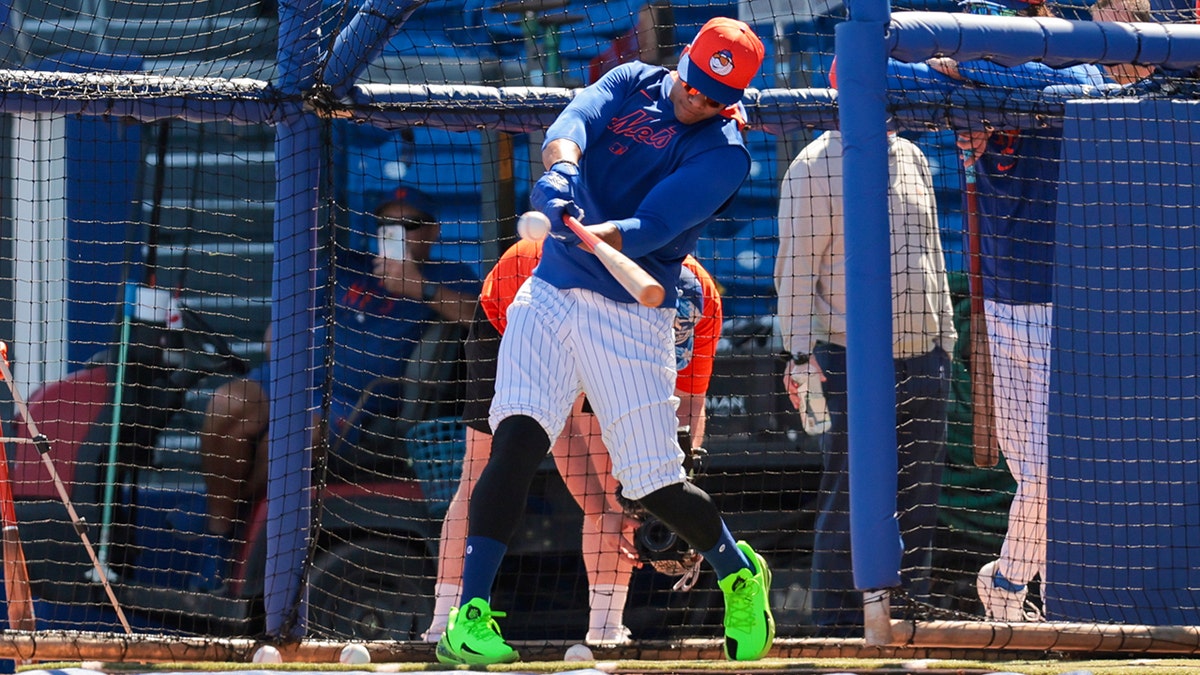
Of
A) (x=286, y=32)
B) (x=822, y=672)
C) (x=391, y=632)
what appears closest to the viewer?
(x=822, y=672)

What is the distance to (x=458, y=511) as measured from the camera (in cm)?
464

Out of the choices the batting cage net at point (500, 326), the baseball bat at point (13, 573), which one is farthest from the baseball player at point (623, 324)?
the baseball bat at point (13, 573)

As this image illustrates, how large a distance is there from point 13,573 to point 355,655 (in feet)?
4.06

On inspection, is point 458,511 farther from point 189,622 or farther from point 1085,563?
point 1085,563

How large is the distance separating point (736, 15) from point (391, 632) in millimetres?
2639

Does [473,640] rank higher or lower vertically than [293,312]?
lower

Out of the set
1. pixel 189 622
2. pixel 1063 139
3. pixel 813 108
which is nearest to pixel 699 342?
pixel 813 108

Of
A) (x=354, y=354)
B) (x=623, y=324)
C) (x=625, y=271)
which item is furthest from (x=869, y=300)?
(x=354, y=354)

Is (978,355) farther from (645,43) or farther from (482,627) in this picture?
(482,627)

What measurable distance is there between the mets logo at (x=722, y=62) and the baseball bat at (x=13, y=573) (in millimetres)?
2608

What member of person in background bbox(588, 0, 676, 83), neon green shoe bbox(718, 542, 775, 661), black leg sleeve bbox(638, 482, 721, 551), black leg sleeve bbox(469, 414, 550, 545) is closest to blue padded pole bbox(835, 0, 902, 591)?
neon green shoe bbox(718, 542, 775, 661)

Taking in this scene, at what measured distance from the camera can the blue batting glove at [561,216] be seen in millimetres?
3484

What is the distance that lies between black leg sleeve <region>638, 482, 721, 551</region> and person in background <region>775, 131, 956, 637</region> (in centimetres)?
102

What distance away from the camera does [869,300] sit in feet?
12.5
